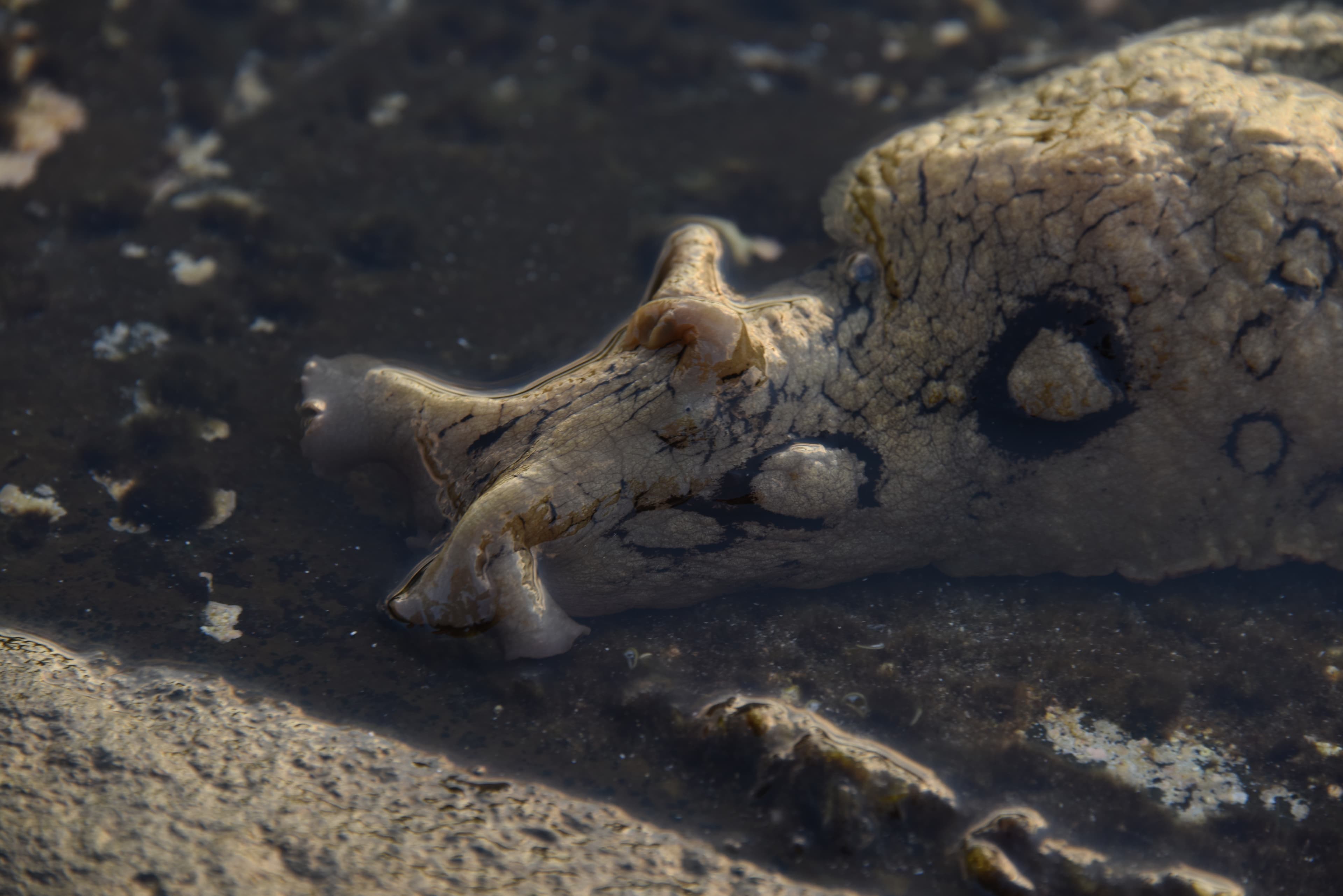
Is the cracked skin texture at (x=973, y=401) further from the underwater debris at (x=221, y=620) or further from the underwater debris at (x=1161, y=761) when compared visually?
the underwater debris at (x=1161, y=761)

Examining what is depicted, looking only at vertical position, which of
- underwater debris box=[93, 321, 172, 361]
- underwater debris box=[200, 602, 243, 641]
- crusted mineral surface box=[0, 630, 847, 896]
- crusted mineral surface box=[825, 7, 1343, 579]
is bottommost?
crusted mineral surface box=[0, 630, 847, 896]

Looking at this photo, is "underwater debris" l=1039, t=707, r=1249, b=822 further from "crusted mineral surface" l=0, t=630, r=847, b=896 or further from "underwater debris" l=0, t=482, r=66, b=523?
"underwater debris" l=0, t=482, r=66, b=523

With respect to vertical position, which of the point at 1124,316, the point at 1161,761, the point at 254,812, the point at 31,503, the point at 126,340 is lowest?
the point at 254,812

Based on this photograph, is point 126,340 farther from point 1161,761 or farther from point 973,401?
point 1161,761

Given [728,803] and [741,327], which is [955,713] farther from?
[741,327]

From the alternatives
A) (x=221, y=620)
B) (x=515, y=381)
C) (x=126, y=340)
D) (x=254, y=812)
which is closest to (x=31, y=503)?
(x=126, y=340)

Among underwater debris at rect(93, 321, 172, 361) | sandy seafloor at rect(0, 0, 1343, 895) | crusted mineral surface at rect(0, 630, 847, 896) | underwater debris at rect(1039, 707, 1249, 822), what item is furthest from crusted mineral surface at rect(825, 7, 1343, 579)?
underwater debris at rect(93, 321, 172, 361)
